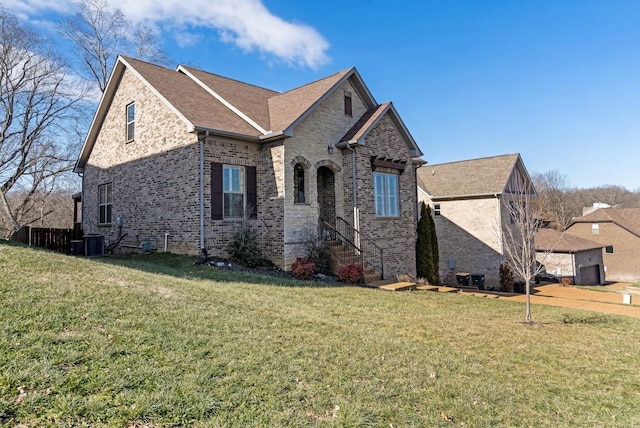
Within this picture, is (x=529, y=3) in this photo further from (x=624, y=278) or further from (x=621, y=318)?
(x=624, y=278)

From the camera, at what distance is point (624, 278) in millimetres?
35000

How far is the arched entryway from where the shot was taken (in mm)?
14734

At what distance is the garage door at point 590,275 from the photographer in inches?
1104

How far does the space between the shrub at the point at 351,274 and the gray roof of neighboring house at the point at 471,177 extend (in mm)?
14586

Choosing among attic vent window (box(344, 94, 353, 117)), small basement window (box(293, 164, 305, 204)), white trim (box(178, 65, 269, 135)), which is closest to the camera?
white trim (box(178, 65, 269, 135))

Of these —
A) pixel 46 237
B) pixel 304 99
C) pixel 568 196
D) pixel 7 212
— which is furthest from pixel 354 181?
pixel 568 196

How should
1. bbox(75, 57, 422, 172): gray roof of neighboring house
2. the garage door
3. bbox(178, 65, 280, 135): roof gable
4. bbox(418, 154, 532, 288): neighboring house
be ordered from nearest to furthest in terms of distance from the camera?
bbox(75, 57, 422, 172): gray roof of neighboring house, bbox(178, 65, 280, 135): roof gable, bbox(418, 154, 532, 288): neighboring house, the garage door

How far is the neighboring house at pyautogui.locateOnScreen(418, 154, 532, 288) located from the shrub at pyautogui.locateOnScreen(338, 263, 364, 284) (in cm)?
1376

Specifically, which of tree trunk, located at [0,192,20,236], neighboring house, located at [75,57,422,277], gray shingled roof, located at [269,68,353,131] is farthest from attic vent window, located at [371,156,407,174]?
tree trunk, located at [0,192,20,236]

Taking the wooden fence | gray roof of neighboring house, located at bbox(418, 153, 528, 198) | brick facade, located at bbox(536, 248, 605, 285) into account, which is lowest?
brick facade, located at bbox(536, 248, 605, 285)

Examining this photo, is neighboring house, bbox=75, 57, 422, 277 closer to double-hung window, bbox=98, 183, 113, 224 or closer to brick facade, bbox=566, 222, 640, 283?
double-hung window, bbox=98, 183, 113, 224

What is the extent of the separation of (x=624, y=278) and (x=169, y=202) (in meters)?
39.2

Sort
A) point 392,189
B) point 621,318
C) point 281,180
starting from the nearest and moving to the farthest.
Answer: point 621,318, point 281,180, point 392,189

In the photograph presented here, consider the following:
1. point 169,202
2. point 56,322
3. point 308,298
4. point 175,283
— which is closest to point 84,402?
point 56,322
